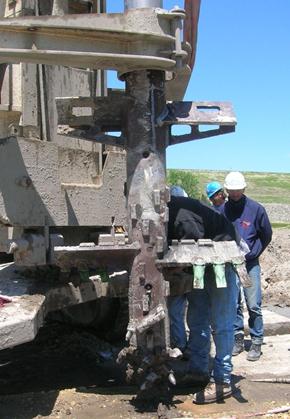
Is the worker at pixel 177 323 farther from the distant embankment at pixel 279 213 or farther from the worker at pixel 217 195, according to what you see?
the distant embankment at pixel 279 213

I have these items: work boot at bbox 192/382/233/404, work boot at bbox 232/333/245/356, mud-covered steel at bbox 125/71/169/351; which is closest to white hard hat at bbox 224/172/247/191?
work boot at bbox 232/333/245/356

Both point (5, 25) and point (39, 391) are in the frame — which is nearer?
point (5, 25)

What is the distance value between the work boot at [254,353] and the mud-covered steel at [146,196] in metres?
2.10

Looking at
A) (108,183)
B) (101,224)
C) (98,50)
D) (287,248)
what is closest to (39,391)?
(101,224)

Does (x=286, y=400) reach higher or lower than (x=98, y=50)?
lower

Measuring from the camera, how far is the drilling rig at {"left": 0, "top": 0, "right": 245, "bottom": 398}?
14.1ft

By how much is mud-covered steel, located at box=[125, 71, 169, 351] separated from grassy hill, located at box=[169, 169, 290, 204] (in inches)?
1852

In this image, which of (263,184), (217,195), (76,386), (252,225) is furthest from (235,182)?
(263,184)

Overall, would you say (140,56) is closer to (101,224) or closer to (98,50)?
(98,50)

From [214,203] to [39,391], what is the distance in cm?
282

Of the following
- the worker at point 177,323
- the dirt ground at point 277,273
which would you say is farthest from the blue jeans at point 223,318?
the dirt ground at point 277,273

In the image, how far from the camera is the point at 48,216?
4.91 m

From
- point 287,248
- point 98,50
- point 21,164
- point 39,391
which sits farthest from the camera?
point 287,248

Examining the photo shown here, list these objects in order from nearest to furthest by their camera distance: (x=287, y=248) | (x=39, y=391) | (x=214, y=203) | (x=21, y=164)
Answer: (x=21, y=164), (x=39, y=391), (x=214, y=203), (x=287, y=248)
